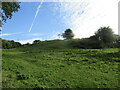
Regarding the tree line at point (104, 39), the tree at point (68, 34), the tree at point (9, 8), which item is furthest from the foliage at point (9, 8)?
the tree at point (68, 34)

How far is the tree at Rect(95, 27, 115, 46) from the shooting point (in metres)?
55.7

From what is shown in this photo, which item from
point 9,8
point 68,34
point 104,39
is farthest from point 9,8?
point 68,34

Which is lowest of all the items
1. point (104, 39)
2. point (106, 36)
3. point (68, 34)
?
point (104, 39)

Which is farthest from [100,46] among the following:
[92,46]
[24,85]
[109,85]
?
[24,85]

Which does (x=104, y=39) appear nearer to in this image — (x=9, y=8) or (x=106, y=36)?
(x=106, y=36)

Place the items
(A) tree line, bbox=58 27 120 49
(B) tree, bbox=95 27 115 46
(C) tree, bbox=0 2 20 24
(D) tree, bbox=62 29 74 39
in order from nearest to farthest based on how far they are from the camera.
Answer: (C) tree, bbox=0 2 20 24 → (A) tree line, bbox=58 27 120 49 → (B) tree, bbox=95 27 115 46 → (D) tree, bbox=62 29 74 39

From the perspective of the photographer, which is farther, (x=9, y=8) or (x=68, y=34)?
(x=68, y=34)

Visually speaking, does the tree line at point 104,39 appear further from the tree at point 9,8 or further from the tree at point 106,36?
the tree at point 9,8

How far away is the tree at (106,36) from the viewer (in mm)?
55713

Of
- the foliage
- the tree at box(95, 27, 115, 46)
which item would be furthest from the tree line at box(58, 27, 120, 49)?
the foliage

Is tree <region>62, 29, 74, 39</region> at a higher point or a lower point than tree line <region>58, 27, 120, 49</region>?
higher

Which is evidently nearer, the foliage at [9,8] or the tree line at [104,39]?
the foliage at [9,8]

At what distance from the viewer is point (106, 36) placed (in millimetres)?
55969

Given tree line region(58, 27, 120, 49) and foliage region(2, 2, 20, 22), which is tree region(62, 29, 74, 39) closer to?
tree line region(58, 27, 120, 49)
